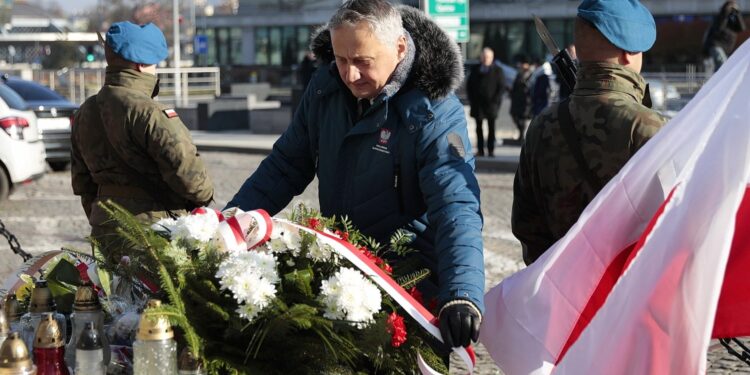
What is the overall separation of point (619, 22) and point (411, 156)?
34.7 inches

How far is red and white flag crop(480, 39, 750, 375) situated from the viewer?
320 centimetres

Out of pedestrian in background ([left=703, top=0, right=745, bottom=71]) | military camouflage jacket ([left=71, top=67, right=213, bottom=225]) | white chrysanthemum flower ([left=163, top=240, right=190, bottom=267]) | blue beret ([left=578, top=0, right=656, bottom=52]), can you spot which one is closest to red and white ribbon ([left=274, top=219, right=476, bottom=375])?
white chrysanthemum flower ([left=163, top=240, right=190, bottom=267])

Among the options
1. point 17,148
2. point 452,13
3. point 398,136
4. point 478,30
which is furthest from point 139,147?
point 478,30

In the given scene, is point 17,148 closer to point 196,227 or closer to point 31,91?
point 31,91

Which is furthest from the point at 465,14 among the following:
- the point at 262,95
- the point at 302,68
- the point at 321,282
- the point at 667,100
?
the point at 262,95

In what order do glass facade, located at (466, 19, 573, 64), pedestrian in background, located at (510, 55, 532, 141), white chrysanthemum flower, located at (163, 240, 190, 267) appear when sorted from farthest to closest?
1. glass facade, located at (466, 19, 573, 64)
2. pedestrian in background, located at (510, 55, 532, 141)
3. white chrysanthemum flower, located at (163, 240, 190, 267)

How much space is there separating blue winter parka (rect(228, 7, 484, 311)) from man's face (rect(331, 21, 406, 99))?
2.7 inches

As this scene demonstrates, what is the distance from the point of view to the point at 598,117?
13.5 ft

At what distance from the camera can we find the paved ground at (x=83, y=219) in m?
9.70

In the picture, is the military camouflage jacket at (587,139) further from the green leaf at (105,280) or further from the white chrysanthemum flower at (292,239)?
the green leaf at (105,280)

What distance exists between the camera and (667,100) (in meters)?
23.4

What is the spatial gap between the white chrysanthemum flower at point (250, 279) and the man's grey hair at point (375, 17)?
871 millimetres

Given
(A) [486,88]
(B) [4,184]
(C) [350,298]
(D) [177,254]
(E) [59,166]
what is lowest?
(E) [59,166]

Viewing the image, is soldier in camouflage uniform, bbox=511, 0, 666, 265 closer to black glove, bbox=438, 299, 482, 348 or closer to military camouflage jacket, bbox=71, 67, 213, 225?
black glove, bbox=438, 299, 482, 348
